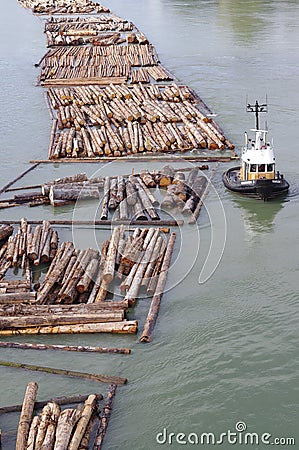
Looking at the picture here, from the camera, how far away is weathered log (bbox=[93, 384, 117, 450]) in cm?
1158

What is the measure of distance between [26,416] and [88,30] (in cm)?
4713

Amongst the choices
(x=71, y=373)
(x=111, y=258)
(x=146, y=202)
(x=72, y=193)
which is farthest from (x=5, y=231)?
(x=71, y=373)

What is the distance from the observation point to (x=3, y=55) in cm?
4769

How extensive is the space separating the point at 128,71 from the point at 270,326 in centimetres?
2726

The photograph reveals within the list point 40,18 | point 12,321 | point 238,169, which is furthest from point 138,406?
point 40,18

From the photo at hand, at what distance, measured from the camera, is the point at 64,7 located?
230 ft

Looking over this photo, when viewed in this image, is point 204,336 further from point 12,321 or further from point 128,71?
point 128,71

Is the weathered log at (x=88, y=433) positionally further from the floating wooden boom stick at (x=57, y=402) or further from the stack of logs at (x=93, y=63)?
the stack of logs at (x=93, y=63)

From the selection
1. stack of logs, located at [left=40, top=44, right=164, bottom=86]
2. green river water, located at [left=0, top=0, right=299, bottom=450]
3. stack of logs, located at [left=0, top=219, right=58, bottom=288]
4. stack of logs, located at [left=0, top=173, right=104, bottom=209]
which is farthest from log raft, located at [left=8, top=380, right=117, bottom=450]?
stack of logs, located at [left=40, top=44, right=164, bottom=86]

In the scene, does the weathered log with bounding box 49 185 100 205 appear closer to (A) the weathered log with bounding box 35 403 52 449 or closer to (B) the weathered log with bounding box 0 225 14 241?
(B) the weathered log with bounding box 0 225 14 241

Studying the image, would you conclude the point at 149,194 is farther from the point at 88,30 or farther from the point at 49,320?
the point at 88,30

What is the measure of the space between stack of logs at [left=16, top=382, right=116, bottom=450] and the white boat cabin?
35.2ft

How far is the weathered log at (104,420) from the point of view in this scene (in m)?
11.6

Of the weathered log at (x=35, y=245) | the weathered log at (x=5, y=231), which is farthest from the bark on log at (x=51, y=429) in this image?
the weathered log at (x=5, y=231)
